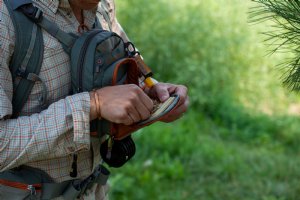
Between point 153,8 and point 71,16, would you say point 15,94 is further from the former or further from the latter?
point 153,8

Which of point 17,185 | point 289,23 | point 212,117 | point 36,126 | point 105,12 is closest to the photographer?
point 36,126

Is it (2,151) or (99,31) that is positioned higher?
(99,31)

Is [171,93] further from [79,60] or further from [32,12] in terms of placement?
[32,12]

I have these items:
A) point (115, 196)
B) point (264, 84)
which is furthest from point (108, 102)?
point (264, 84)

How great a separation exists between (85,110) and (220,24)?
546cm

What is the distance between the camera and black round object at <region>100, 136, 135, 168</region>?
5.91 feet

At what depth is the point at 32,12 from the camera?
5.19 ft

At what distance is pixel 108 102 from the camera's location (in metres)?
1.58

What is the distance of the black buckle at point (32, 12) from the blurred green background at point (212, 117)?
8.20ft

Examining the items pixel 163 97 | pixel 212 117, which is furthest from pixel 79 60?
pixel 212 117

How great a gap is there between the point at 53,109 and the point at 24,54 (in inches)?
7.1

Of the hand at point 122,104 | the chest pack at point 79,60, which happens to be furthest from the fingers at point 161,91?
the hand at point 122,104

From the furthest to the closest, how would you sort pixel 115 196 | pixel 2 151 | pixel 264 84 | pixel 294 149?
pixel 264 84 < pixel 294 149 < pixel 115 196 < pixel 2 151

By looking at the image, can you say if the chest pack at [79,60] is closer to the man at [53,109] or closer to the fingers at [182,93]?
the man at [53,109]
